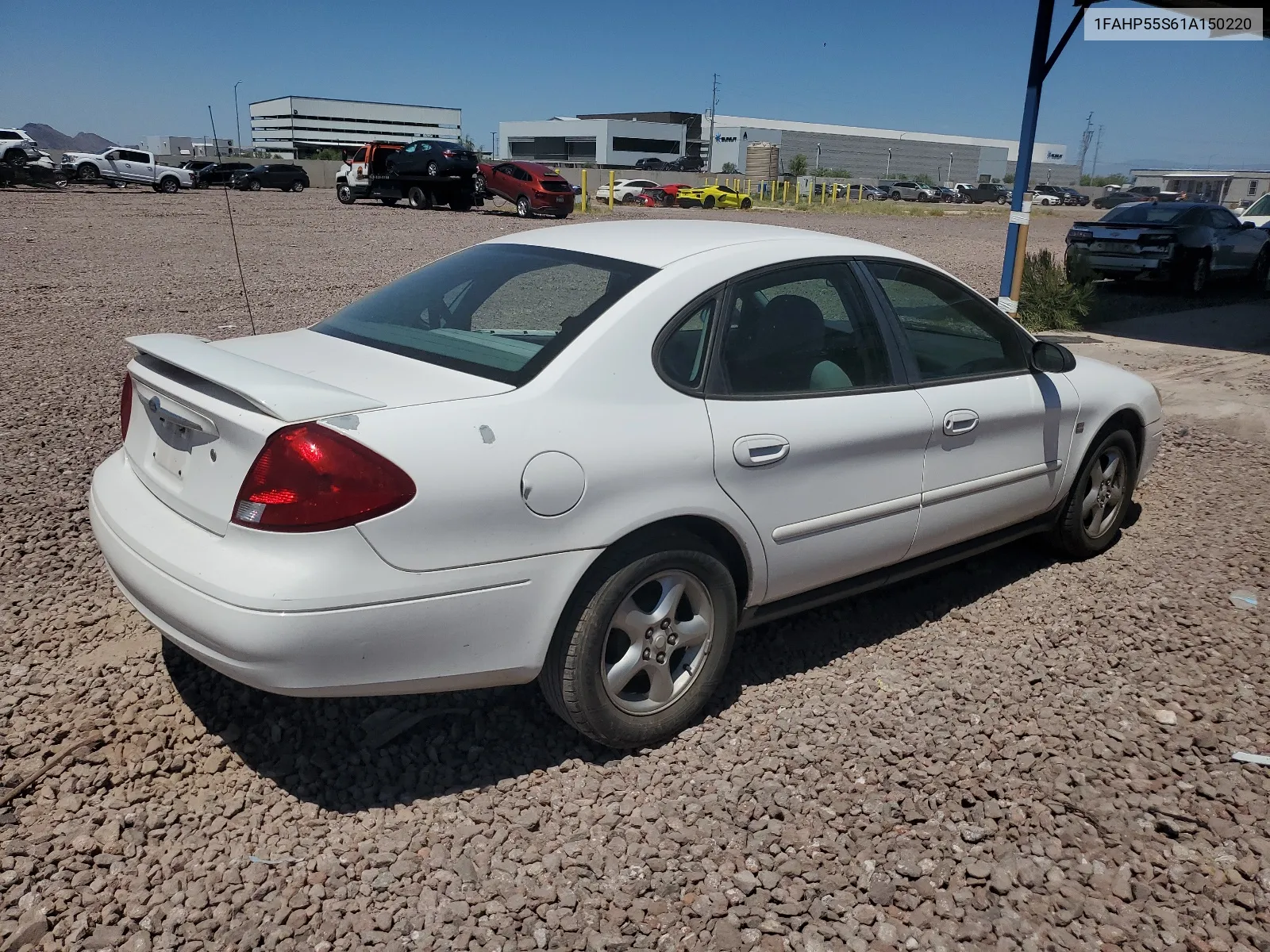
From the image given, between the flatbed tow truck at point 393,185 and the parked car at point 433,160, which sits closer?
the parked car at point 433,160

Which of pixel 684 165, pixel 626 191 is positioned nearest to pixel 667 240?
pixel 626 191

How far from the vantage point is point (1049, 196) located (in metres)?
85.6

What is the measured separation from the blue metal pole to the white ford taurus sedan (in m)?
6.74

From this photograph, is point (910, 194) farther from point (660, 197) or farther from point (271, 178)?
point (271, 178)

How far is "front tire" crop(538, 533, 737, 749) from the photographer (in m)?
2.93

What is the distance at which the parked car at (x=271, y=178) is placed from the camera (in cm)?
4197

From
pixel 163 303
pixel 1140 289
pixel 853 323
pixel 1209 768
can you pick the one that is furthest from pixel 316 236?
pixel 1209 768

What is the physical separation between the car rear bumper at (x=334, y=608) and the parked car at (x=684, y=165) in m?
85.3

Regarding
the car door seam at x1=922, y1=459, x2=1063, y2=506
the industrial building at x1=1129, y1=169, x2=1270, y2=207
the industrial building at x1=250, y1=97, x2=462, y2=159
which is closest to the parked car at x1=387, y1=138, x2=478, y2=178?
the car door seam at x1=922, y1=459, x2=1063, y2=506

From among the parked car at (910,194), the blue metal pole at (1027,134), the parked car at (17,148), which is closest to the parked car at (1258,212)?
the blue metal pole at (1027,134)

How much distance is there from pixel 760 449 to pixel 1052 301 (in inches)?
420

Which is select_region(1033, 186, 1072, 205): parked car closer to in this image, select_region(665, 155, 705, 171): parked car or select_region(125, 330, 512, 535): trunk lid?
select_region(665, 155, 705, 171): parked car

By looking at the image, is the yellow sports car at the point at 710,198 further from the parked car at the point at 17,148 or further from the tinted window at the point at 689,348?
the tinted window at the point at 689,348

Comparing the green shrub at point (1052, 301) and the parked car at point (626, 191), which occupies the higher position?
the green shrub at point (1052, 301)
